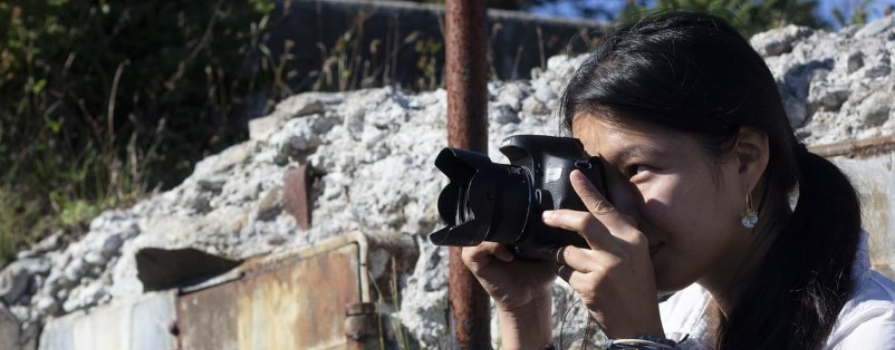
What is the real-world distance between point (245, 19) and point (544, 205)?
525 centimetres

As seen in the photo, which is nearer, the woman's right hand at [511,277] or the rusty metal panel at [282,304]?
the woman's right hand at [511,277]

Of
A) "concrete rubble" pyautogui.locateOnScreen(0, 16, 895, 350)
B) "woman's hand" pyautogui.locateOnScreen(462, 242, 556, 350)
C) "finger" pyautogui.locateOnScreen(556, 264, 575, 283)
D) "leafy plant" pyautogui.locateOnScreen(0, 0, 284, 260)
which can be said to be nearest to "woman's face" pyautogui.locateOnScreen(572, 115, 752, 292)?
"finger" pyautogui.locateOnScreen(556, 264, 575, 283)

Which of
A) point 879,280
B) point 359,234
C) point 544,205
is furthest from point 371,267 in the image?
point 879,280

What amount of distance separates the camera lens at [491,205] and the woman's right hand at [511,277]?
13cm

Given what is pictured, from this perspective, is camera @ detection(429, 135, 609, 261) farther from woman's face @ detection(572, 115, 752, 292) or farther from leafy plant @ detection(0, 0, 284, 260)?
leafy plant @ detection(0, 0, 284, 260)

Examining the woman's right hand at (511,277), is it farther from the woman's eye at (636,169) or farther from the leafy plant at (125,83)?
the leafy plant at (125,83)

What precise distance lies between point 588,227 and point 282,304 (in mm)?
1958

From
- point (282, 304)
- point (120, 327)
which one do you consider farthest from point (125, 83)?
point (282, 304)

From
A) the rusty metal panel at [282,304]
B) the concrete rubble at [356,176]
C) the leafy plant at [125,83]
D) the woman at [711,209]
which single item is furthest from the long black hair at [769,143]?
the leafy plant at [125,83]

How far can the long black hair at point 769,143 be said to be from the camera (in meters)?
1.95

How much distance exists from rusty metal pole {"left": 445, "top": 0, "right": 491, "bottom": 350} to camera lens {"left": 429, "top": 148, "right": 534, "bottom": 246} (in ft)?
3.57

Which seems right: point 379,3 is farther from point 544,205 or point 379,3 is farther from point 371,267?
point 544,205

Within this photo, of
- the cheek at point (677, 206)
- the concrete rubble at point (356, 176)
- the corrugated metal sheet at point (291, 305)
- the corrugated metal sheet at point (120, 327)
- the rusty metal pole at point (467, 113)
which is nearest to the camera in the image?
the cheek at point (677, 206)

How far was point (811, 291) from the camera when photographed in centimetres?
194
